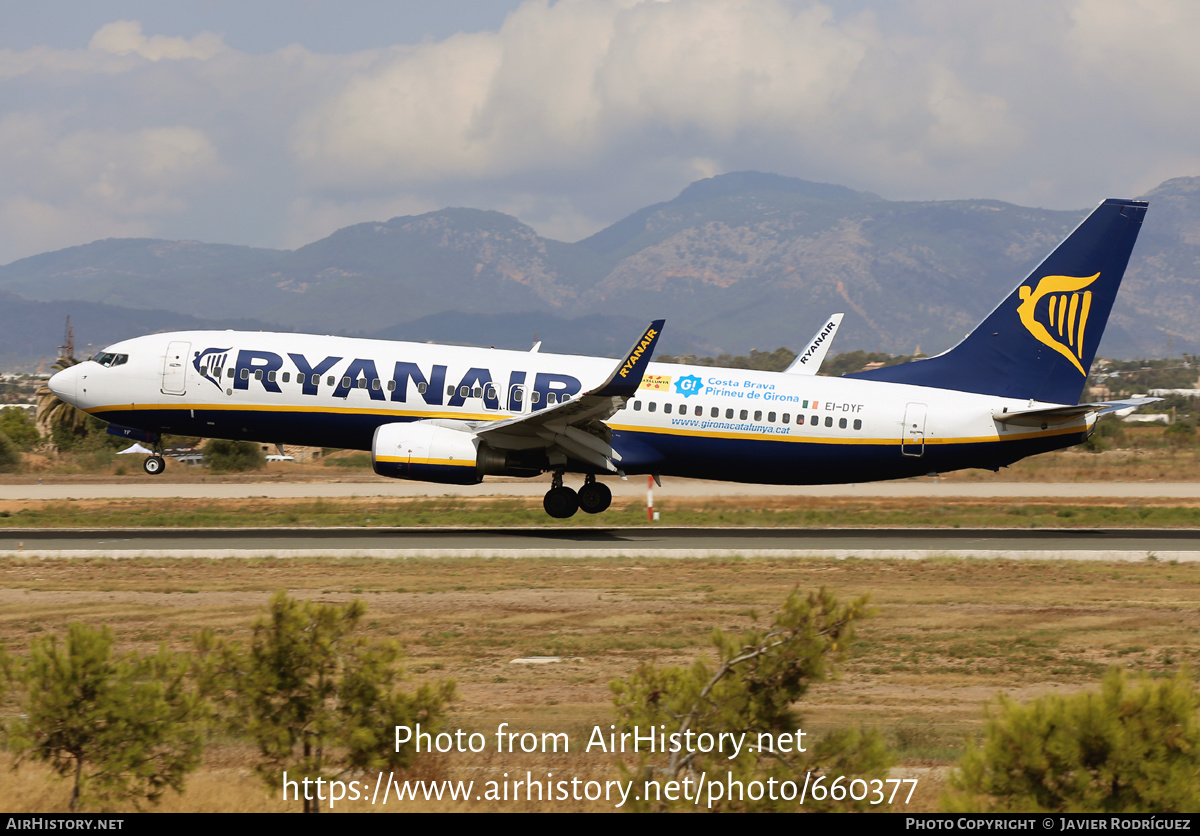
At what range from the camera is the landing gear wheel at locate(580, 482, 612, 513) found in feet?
93.6

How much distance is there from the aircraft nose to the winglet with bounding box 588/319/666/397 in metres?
15.0

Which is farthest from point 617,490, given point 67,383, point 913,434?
point 67,383

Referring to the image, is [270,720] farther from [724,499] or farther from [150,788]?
[724,499]

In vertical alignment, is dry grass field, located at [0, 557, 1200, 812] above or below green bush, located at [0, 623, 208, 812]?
below

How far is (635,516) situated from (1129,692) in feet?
84.7

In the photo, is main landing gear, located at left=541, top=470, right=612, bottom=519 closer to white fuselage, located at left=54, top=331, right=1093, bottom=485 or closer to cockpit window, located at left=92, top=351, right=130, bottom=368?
white fuselage, located at left=54, top=331, right=1093, bottom=485

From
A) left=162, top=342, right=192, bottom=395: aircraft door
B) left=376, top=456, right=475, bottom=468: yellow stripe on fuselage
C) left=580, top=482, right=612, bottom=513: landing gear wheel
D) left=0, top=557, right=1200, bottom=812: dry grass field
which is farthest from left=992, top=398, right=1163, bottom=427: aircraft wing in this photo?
left=162, top=342, right=192, bottom=395: aircraft door

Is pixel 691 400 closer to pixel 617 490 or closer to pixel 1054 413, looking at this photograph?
pixel 1054 413

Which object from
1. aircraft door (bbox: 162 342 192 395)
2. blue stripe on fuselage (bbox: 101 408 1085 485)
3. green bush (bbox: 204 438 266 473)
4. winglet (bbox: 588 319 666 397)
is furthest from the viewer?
green bush (bbox: 204 438 266 473)

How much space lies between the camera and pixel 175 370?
28.3 metres

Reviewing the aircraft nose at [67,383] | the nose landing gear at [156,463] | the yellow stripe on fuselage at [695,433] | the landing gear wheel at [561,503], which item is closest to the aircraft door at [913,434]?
the yellow stripe on fuselage at [695,433]

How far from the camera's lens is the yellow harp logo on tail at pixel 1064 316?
2794cm

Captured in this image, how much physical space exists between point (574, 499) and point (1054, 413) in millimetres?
12287

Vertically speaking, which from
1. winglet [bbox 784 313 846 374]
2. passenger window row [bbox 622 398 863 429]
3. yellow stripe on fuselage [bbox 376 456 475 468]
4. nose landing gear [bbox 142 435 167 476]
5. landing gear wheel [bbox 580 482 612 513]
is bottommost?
landing gear wheel [bbox 580 482 612 513]
